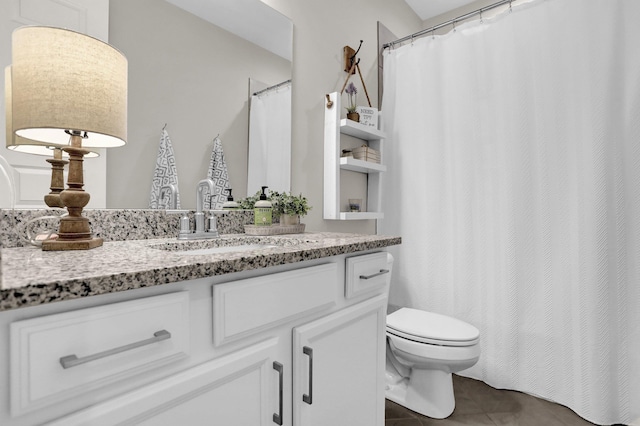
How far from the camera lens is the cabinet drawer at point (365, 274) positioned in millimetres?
1100

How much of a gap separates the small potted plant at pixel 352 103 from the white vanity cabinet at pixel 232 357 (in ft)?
3.71

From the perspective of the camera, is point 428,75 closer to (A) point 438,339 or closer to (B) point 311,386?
(A) point 438,339

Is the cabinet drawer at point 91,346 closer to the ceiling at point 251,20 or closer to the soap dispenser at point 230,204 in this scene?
the soap dispenser at point 230,204

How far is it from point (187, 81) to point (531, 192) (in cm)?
177

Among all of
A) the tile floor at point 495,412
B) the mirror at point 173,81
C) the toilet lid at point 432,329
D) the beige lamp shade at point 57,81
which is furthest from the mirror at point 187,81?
the tile floor at point 495,412

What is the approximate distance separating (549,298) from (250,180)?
166 cm

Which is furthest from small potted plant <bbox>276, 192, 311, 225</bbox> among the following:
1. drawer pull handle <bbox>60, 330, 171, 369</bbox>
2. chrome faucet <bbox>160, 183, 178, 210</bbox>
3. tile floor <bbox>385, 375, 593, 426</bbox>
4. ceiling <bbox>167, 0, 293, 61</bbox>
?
tile floor <bbox>385, 375, 593, 426</bbox>

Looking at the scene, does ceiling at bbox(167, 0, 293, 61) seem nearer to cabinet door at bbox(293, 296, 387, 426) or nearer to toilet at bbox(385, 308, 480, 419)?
cabinet door at bbox(293, 296, 387, 426)

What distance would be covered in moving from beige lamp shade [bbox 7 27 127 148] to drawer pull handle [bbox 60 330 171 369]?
1.61 feet

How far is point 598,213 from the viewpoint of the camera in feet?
5.34

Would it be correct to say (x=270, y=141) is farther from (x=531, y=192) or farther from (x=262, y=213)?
(x=531, y=192)

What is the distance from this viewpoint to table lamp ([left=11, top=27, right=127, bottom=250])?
74cm

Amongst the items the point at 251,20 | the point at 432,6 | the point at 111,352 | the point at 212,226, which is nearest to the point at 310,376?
the point at 111,352

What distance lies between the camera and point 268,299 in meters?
0.83
